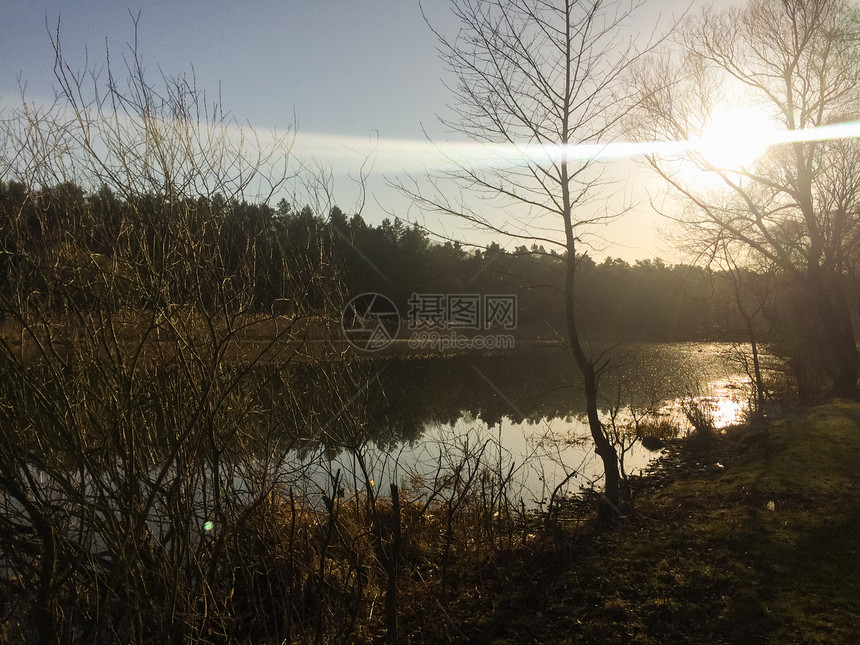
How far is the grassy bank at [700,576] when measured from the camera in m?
3.86

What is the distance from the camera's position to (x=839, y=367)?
493 inches

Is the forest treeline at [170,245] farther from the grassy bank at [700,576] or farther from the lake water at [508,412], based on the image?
the grassy bank at [700,576]

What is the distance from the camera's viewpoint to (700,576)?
15.0ft

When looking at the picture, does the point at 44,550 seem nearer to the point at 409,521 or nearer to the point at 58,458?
the point at 58,458

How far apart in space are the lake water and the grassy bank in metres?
0.94

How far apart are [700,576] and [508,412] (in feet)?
27.6

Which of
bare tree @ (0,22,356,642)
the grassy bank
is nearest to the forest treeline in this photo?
bare tree @ (0,22,356,642)

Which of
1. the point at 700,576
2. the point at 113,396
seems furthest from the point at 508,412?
the point at 113,396

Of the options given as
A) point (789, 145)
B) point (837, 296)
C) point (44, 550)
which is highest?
point (789, 145)

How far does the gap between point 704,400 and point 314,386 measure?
11747mm

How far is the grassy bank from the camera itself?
152 inches

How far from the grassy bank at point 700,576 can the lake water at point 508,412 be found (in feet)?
3.09

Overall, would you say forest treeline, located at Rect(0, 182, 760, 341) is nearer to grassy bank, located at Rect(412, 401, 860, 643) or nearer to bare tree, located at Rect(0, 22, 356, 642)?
bare tree, located at Rect(0, 22, 356, 642)

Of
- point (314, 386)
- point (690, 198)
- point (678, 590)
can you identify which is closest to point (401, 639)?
point (678, 590)
